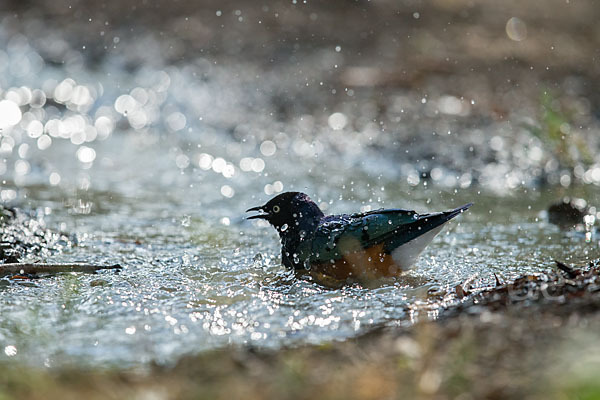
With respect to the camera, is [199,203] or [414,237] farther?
[199,203]

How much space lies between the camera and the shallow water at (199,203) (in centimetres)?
400

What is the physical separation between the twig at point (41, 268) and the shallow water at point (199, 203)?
0.08m

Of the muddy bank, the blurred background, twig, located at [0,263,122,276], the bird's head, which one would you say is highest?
the blurred background

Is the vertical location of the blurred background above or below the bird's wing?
above

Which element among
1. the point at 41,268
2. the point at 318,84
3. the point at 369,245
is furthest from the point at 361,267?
the point at 318,84

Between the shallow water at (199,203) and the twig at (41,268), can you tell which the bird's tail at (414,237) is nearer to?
the shallow water at (199,203)

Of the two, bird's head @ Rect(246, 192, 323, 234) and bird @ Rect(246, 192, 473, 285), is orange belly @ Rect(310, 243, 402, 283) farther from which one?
bird's head @ Rect(246, 192, 323, 234)

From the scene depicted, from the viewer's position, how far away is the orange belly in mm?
5117

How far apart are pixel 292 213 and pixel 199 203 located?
2250mm

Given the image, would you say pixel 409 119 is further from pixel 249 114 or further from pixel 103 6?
pixel 103 6

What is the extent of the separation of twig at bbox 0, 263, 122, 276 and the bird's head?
4.23ft

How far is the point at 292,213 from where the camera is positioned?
5680 millimetres

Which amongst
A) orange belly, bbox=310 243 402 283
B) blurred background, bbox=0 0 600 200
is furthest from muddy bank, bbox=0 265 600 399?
blurred background, bbox=0 0 600 200

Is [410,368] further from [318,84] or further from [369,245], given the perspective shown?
[318,84]
